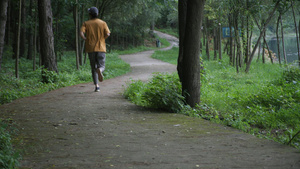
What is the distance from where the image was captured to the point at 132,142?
170 inches

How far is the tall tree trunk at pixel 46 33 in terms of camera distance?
12.3m

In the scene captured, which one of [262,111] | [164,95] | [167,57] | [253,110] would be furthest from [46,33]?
[167,57]

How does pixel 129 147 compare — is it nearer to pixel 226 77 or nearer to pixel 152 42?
pixel 226 77

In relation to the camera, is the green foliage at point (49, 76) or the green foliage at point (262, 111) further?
the green foliage at point (49, 76)

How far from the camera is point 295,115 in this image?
662cm

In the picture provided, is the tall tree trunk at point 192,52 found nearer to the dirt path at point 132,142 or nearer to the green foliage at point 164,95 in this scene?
the green foliage at point 164,95

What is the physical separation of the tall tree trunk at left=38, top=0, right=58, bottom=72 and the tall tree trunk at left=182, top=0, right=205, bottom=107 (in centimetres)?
748

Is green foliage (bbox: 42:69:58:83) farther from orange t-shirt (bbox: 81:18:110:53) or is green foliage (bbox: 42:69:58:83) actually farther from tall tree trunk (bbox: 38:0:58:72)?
orange t-shirt (bbox: 81:18:110:53)

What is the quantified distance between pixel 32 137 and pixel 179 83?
151 inches

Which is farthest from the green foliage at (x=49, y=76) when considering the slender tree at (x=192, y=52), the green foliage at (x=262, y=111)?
the slender tree at (x=192, y=52)

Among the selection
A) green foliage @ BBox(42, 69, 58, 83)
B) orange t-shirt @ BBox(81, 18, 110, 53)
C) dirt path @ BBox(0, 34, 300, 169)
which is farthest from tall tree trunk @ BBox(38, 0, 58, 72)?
dirt path @ BBox(0, 34, 300, 169)

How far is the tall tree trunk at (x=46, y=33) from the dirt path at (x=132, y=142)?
611 cm

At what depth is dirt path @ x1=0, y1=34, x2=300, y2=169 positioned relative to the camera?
342 cm

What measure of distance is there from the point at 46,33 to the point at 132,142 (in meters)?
9.45
